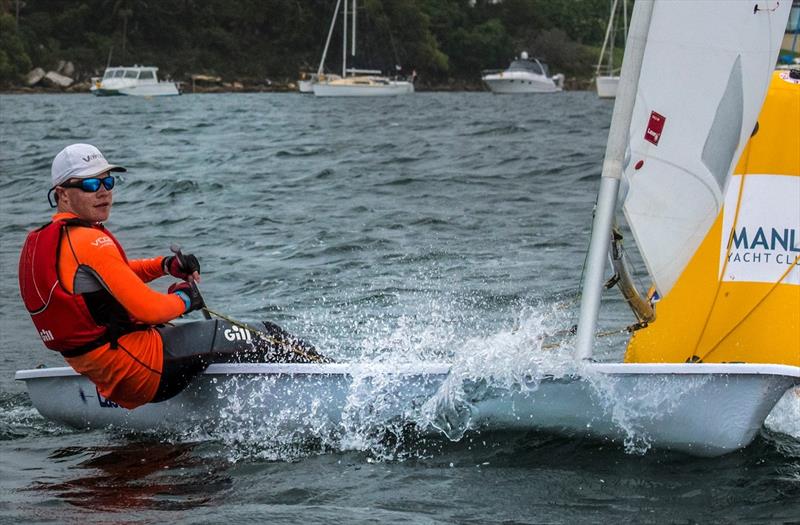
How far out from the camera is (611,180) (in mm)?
3969

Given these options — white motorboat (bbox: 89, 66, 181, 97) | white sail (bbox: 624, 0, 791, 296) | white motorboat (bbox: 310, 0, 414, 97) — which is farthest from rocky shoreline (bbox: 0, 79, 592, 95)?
white sail (bbox: 624, 0, 791, 296)

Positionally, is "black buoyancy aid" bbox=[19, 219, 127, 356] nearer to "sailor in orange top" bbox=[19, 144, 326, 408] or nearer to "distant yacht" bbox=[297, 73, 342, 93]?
"sailor in orange top" bbox=[19, 144, 326, 408]

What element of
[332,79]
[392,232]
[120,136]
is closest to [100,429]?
[392,232]

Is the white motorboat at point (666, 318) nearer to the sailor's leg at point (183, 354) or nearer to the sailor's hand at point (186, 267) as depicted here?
the sailor's leg at point (183, 354)

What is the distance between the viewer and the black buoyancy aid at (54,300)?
4.21 m

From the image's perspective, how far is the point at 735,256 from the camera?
457 cm

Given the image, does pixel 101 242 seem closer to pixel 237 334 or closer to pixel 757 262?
pixel 237 334

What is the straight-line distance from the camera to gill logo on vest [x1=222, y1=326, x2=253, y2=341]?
181 inches

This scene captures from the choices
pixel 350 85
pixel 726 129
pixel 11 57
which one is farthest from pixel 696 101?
pixel 11 57

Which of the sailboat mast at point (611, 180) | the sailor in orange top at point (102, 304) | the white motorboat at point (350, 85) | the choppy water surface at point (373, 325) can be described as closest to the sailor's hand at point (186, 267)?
the sailor in orange top at point (102, 304)

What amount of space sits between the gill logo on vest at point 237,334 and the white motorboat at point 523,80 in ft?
174

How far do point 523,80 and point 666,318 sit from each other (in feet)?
177

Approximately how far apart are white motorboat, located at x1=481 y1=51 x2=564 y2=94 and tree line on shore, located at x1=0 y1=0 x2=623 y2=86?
19.7 feet

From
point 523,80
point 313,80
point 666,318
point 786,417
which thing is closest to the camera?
point 786,417
